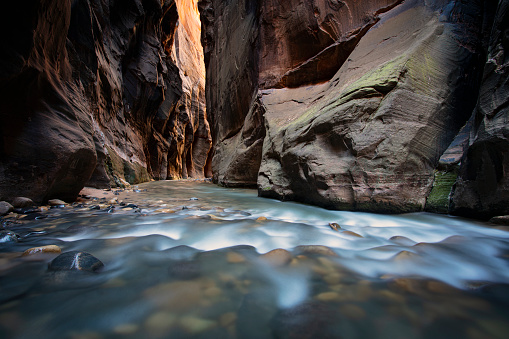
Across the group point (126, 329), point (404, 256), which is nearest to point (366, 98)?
point (404, 256)

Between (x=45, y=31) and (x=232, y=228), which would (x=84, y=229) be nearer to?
(x=232, y=228)

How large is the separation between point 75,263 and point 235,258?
2.88 feet

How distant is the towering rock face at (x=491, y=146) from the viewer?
187 cm

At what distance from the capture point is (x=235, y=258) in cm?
127

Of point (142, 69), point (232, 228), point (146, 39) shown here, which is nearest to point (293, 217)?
point (232, 228)

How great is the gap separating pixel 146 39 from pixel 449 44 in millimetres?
14963

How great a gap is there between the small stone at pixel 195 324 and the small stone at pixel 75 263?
0.72 meters

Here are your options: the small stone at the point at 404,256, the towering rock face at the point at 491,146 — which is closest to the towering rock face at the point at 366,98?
the towering rock face at the point at 491,146

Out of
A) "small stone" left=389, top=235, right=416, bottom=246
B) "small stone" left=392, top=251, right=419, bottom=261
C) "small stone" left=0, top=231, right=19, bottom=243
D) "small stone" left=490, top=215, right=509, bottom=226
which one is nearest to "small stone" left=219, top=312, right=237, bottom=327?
"small stone" left=392, top=251, right=419, bottom=261

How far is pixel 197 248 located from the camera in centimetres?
145

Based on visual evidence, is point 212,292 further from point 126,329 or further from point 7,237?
point 7,237

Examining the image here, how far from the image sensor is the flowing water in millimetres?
712

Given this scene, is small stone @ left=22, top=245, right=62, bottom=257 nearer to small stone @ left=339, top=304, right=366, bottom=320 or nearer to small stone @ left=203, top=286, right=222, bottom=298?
small stone @ left=203, top=286, right=222, bottom=298

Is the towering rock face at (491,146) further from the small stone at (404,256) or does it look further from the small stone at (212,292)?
the small stone at (212,292)
